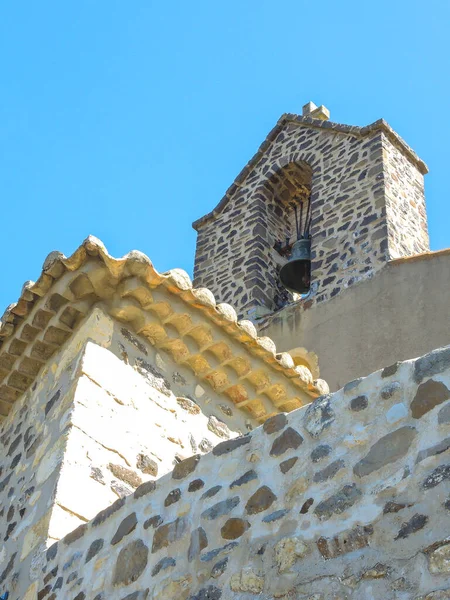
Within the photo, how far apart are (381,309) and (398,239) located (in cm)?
118

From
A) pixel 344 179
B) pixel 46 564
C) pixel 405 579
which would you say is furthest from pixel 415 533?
pixel 344 179

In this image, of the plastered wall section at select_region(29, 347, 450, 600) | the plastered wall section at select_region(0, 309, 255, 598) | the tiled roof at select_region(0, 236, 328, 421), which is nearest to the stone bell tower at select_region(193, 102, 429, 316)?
the tiled roof at select_region(0, 236, 328, 421)

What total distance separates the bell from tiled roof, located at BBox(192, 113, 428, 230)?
140 cm

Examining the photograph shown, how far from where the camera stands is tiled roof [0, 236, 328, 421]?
17.9ft

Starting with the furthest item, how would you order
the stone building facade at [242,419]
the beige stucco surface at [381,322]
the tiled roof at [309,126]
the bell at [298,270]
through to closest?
the tiled roof at [309,126]
the bell at [298,270]
the beige stucco surface at [381,322]
the stone building facade at [242,419]

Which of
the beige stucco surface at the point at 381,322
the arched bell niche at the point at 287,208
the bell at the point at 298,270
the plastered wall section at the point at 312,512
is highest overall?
the arched bell niche at the point at 287,208

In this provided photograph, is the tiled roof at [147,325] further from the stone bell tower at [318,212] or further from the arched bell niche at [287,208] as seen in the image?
Result: the arched bell niche at [287,208]

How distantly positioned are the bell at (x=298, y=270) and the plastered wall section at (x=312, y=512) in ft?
20.4

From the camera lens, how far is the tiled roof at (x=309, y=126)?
34.2 ft

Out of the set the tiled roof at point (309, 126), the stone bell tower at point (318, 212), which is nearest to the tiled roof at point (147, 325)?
the stone bell tower at point (318, 212)

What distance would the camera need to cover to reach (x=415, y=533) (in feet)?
9.55

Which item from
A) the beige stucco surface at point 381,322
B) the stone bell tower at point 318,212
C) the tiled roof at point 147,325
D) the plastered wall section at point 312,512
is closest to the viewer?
the plastered wall section at point 312,512

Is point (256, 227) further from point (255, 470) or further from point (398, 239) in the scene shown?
point (255, 470)

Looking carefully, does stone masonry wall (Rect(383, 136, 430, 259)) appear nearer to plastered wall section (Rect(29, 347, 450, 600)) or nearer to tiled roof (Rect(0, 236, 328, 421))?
tiled roof (Rect(0, 236, 328, 421))
